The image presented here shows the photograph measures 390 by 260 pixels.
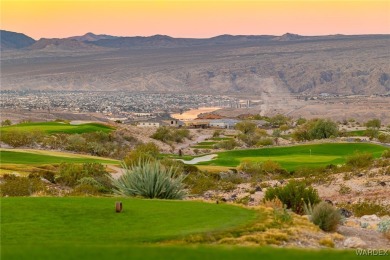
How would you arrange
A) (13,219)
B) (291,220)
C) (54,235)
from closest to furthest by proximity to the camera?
(54,235) < (13,219) < (291,220)

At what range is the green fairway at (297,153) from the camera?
5475cm

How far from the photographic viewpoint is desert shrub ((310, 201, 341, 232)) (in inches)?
651

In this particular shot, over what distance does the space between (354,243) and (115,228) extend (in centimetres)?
508

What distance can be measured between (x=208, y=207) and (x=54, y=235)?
4491mm

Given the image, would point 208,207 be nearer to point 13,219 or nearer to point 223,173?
point 13,219

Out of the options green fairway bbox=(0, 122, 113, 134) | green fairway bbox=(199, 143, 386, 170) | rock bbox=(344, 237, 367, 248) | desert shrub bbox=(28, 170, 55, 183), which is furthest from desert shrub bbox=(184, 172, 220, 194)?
green fairway bbox=(0, 122, 113, 134)

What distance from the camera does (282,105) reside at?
162000 mm

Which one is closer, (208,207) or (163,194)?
(208,207)

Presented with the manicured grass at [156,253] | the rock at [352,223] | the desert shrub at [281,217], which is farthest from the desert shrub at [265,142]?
the manicured grass at [156,253]

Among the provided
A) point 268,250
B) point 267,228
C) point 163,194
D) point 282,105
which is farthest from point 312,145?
point 282,105

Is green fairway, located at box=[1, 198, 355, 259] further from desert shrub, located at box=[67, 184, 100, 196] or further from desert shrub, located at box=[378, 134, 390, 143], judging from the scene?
desert shrub, located at box=[378, 134, 390, 143]

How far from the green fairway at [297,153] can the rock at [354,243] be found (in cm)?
3784

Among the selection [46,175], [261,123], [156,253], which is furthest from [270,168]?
[261,123]

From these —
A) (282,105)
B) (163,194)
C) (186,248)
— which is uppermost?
(186,248)
